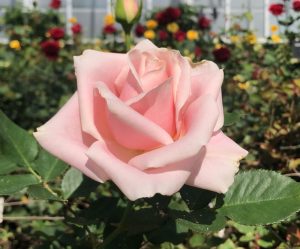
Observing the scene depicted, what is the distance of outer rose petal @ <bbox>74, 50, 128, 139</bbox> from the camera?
2.04ft

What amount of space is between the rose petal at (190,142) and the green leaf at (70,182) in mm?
254

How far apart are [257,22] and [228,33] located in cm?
275

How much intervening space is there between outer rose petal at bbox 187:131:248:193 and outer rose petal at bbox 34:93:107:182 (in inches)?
3.9

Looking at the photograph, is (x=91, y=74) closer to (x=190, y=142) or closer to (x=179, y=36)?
(x=190, y=142)

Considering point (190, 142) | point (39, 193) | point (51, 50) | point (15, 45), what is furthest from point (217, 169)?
point (15, 45)

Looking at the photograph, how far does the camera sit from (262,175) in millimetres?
746

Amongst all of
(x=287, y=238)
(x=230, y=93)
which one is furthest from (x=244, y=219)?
(x=230, y=93)

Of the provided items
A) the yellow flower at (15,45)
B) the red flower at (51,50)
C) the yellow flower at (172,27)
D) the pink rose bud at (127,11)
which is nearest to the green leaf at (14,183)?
the pink rose bud at (127,11)

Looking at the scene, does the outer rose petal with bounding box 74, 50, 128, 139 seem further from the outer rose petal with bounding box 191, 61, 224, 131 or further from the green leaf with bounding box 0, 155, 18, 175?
the green leaf with bounding box 0, 155, 18, 175

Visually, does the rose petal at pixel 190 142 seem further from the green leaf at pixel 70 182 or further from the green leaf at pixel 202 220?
the green leaf at pixel 70 182

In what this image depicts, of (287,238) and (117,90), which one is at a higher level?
(117,90)

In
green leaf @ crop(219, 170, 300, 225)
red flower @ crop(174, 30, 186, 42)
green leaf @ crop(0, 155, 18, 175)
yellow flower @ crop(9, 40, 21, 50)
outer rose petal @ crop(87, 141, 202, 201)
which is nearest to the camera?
outer rose petal @ crop(87, 141, 202, 201)

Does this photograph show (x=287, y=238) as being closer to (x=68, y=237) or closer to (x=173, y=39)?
(x=68, y=237)

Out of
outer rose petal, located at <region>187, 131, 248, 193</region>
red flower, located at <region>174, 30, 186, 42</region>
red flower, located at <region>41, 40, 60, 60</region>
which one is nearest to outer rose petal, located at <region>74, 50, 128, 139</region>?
outer rose petal, located at <region>187, 131, 248, 193</region>
